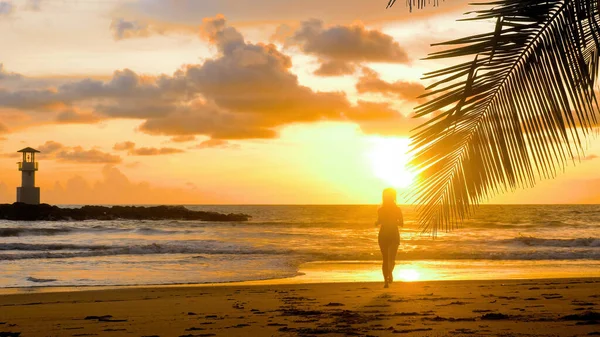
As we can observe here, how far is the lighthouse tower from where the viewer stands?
61.9 meters

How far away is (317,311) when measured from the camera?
Result: 9.36 meters

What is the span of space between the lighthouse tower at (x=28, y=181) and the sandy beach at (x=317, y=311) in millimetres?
52713

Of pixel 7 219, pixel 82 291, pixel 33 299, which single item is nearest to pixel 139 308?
pixel 33 299

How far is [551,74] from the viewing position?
8.39ft

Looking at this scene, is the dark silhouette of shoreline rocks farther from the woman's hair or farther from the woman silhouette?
the woman's hair

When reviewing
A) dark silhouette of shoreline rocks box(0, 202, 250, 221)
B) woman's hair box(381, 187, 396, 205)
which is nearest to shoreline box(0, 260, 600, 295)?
woman's hair box(381, 187, 396, 205)

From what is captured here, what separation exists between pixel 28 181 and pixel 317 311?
59.7 m

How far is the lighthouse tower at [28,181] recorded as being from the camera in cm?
6188

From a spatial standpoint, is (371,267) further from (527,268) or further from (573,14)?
(573,14)

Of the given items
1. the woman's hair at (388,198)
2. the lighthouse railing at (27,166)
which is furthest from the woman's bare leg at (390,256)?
the lighthouse railing at (27,166)

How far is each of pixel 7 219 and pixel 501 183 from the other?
6815cm

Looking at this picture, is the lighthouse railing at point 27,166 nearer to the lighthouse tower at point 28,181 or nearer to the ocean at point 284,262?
the lighthouse tower at point 28,181

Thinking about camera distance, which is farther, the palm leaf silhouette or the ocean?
the ocean

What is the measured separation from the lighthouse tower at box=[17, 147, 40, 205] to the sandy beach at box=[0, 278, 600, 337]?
173 feet
